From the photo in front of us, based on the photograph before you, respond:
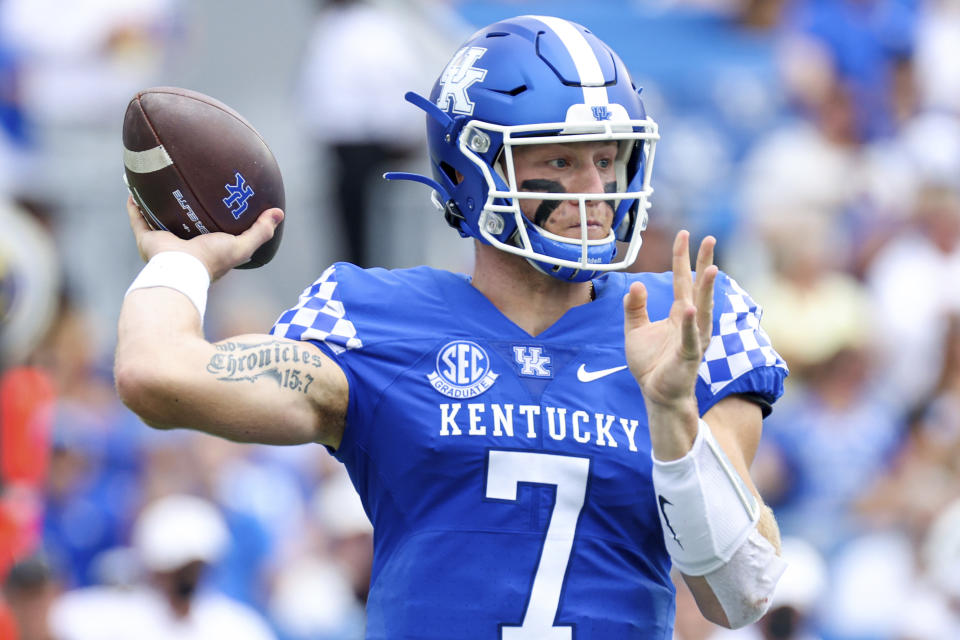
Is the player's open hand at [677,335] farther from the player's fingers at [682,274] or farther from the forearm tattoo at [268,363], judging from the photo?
the forearm tattoo at [268,363]

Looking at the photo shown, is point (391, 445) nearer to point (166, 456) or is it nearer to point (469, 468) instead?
point (469, 468)

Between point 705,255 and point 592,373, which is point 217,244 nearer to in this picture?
point 592,373

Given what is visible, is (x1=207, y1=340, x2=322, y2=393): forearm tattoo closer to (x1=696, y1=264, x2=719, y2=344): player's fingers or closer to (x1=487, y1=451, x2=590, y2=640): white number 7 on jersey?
(x1=487, y1=451, x2=590, y2=640): white number 7 on jersey

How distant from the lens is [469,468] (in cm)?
328

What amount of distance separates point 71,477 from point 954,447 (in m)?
3.99

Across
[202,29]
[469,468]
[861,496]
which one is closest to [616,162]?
[469,468]

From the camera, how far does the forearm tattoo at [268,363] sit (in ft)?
10.6

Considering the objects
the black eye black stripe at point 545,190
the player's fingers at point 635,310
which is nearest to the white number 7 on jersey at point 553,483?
the player's fingers at point 635,310

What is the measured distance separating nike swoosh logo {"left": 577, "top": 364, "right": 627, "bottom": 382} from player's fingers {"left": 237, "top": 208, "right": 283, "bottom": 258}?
2.34ft

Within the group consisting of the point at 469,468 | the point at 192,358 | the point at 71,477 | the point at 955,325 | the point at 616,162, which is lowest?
the point at 71,477

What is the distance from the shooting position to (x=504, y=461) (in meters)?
3.27

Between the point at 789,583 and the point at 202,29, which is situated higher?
the point at 202,29

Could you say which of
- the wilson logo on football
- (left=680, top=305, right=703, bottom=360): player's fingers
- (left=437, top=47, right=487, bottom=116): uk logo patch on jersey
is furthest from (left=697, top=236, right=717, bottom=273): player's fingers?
(left=437, top=47, right=487, bottom=116): uk logo patch on jersey

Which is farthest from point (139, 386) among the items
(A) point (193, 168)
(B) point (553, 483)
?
(B) point (553, 483)
